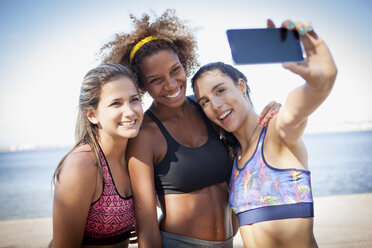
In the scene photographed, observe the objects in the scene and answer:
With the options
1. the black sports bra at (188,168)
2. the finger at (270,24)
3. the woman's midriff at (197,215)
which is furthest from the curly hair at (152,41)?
the finger at (270,24)

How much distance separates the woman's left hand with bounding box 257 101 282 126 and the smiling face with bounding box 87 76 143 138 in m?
0.99

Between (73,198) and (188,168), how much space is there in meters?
0.94

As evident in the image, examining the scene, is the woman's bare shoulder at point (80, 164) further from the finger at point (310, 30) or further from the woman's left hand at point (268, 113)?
the finger at point (310, 30)

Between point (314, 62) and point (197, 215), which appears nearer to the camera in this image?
point (314, 62)

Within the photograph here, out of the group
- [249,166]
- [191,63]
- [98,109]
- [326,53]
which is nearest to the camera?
[326,53]

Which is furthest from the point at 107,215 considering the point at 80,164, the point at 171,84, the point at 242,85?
the point at 242,85

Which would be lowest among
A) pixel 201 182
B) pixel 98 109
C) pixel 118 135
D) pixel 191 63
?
pixel 201 182

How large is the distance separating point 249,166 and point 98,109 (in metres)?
1.29

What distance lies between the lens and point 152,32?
2955 millimetres

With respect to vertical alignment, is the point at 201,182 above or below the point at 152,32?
below

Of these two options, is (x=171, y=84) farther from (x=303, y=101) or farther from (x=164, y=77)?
(x=303, y=101)

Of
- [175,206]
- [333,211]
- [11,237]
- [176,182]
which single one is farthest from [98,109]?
[333,211]

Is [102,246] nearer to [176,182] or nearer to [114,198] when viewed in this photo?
[114,198]

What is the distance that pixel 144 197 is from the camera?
2449mm
